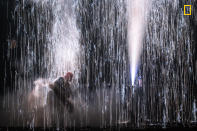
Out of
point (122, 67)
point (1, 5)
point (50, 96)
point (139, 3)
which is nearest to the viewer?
point (50, 96)

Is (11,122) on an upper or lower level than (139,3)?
lower

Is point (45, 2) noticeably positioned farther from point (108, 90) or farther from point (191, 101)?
point (191, 101)

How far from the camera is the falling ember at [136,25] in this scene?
16.5m

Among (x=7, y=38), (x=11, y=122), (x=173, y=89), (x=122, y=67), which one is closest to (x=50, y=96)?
(x=11, y=122)

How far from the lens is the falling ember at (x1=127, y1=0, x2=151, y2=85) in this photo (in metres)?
16.5

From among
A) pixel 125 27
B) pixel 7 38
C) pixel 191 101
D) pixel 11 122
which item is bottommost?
pixel 11 122

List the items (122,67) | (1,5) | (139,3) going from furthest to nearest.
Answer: (122,67) < (139,3) < (1,5)

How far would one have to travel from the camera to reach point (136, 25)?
→ 17.2 meters

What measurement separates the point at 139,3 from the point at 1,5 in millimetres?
9265

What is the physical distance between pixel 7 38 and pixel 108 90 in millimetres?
8055

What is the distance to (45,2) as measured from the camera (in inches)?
664

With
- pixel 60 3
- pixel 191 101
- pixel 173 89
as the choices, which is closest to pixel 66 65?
pixel 60 3

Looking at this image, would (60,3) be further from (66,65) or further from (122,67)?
(122,67)

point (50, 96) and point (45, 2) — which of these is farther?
point (45, 2)
